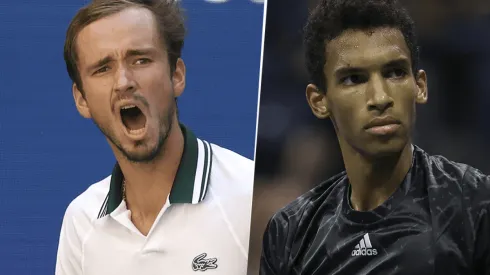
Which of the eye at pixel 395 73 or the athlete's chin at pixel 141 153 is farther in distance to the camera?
the athlete's chin at pixel 141 153

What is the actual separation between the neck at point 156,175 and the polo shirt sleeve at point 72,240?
0.20m

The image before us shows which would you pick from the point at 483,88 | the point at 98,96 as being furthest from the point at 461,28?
the point at 98,96

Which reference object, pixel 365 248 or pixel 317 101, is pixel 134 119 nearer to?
pixel 317 101

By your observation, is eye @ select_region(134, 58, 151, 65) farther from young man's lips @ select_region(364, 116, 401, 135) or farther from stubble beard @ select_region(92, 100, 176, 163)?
young man's lips @ select_region(364, 116, 401, 135)

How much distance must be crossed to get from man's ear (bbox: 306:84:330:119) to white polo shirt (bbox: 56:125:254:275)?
0.99ft

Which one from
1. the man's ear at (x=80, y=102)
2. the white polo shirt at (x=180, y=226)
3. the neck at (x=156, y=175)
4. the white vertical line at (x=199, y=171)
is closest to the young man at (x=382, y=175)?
the white polo shirt at (x=180, y=226)

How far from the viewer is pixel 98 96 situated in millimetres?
2148

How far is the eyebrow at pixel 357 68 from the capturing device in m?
1.83

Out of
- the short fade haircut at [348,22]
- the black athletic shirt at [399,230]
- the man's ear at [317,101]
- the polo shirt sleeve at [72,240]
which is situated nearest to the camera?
the black athletic shirt at [399,230]

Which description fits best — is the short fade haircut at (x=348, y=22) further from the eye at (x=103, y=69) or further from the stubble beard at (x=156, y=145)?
the eye at (x=103, y=69)

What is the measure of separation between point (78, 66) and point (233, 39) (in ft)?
1.77

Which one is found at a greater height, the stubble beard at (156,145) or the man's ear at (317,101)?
the man's ear at (317,101)

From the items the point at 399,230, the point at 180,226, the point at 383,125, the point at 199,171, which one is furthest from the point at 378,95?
the point at 180,226

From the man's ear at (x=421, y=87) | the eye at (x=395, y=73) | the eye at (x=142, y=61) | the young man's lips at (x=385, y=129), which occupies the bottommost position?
the young man's lips at (x=385, y=129)
